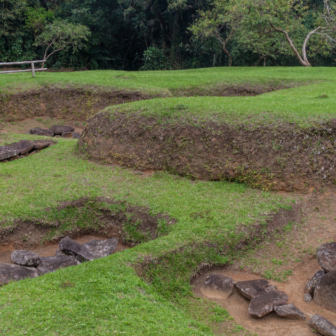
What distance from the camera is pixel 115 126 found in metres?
8.02

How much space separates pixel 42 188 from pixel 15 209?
0.82m

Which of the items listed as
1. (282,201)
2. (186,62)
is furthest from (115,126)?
(186,62)

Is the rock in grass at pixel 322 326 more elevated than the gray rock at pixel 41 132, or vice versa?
the gray rock at pixel 41 132

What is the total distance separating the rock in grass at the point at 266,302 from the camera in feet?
13.4

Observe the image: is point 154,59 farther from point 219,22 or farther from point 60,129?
point 60,129

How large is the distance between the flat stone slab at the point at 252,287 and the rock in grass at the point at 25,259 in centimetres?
260

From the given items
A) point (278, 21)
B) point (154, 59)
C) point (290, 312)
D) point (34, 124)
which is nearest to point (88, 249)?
point (290, 312)

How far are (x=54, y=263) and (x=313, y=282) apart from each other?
319 centimetres

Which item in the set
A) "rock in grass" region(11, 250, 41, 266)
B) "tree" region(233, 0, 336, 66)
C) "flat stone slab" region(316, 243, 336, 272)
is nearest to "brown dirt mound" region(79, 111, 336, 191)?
"flat stone slab" region(316, 243, 336, 272)

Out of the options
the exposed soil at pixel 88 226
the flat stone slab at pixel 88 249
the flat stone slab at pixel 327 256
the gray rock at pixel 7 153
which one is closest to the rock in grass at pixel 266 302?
the flat stone slab at pixel 327 256

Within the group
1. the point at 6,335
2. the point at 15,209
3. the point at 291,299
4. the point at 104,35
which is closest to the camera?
the point at 6,335

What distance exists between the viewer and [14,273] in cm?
460

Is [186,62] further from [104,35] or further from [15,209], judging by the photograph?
[15,209]

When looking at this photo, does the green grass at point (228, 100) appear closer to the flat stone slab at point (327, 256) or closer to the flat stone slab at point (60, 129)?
the flat stone slab at point (60, 129)
